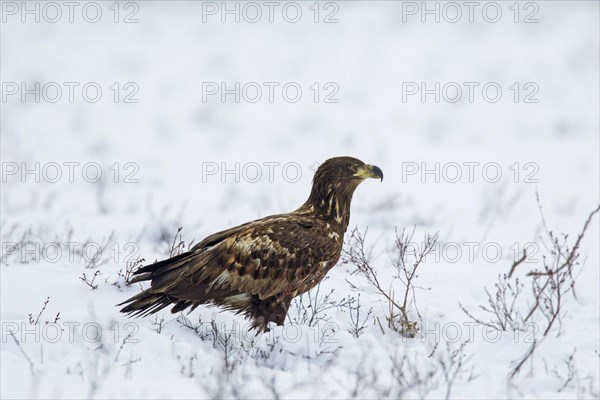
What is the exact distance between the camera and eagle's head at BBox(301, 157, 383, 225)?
6.93 metres

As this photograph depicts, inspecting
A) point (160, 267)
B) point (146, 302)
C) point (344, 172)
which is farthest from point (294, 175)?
point (146, 302)

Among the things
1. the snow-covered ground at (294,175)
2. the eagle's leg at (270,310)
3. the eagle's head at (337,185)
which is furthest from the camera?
the eagle's head at (337,185)

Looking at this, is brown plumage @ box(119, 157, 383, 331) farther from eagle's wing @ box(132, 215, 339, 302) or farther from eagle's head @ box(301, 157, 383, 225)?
eagle's head @ box(301, 157, 383, 225)

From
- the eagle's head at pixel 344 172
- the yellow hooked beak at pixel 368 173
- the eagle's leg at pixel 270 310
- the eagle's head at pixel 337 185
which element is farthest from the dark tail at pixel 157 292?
the yellow hooked beak at pixel 368 173

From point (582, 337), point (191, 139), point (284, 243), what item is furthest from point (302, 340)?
point (191, 139)

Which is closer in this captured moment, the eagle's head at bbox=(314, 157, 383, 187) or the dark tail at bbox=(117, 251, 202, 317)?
the dark tail at bbox=(117, 251, 202, 317)

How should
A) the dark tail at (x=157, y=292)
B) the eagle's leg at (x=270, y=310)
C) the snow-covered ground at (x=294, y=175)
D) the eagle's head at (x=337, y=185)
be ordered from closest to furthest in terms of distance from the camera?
the snow-covered ground at (x=294, y=175), the dark tail at (x=157, y=292), the eagle's leg at (x=270, y=310), the eagle's head at (x=337, y=185)

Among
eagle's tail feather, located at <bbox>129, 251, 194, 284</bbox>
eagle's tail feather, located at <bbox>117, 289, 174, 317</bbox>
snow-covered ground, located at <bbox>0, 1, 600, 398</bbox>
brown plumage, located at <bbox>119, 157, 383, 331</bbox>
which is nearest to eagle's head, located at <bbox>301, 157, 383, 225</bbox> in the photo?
brown plumage, located at <bbox>119, 157, 383, 331</bbox>

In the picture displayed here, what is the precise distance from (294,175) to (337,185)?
1149 centimetres

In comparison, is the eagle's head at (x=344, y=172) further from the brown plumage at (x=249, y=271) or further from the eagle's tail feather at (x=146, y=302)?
the eagle's tail feather at (x=146, y=302)

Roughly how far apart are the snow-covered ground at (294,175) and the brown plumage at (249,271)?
0.21 meters

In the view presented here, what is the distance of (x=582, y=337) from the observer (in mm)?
6242

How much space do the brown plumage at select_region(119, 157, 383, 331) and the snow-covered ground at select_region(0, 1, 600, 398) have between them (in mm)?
213

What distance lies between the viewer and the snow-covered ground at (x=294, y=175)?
17.9 feet
